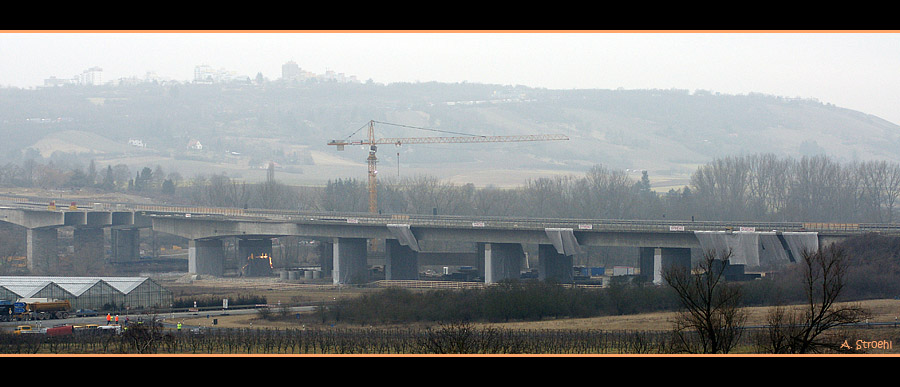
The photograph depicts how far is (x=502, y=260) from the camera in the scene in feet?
260

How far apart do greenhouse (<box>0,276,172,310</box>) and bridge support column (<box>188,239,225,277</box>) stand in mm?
35132

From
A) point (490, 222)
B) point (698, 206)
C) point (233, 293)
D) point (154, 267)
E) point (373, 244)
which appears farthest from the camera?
point (698, 206)

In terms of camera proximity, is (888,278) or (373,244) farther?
(373,244)

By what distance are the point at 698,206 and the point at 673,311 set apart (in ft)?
235

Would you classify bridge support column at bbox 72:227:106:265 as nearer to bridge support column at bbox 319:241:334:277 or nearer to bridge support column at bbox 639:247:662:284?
bridge support column at bbox 319:241:334:277

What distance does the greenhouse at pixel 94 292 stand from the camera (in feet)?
170

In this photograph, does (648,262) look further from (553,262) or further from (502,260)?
(502,260)

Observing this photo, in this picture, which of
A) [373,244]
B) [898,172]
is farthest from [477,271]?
[898,172]

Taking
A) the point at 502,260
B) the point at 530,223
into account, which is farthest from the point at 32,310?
the point at 530,223

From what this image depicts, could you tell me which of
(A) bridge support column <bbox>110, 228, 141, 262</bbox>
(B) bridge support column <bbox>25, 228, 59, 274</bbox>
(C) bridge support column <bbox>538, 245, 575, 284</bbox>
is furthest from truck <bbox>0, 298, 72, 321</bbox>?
(A) bridge support column <bbox>110, 228, 141, 262</bbox>

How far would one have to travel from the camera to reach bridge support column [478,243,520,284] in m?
78.5

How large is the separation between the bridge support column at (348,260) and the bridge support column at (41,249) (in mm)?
27484
